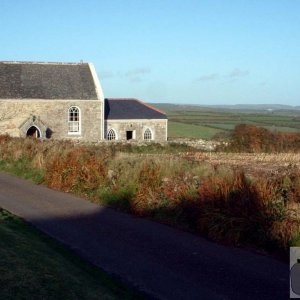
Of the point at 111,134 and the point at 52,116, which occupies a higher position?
the point at 52,116

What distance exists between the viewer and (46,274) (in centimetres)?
731

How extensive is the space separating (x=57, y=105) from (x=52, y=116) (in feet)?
3.17

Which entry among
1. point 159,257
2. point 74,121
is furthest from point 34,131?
point 159,257

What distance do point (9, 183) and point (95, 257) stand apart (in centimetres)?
1038

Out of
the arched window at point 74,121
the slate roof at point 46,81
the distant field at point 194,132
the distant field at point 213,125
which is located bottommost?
the distant field at point 194,132

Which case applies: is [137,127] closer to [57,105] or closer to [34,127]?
[57,105]

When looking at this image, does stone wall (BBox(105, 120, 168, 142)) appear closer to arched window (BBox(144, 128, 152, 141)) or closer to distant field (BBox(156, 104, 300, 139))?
arched window (BBox(144, 128, 152, 141))

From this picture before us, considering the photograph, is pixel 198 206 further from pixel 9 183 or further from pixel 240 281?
pixel 9 183

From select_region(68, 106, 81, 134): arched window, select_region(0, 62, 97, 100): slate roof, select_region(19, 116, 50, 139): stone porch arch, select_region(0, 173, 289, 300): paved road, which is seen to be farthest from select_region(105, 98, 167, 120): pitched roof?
select_region(0, 173, 289, 300): paved road

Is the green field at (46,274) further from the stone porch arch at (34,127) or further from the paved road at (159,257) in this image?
the stone porch arch at (34,127)

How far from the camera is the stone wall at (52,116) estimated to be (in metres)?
42.1

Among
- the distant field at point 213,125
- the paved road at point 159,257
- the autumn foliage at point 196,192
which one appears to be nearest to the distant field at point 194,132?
the distant field at point 213,125

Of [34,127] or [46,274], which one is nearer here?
[46,274]

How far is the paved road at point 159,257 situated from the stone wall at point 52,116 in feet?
95.3
